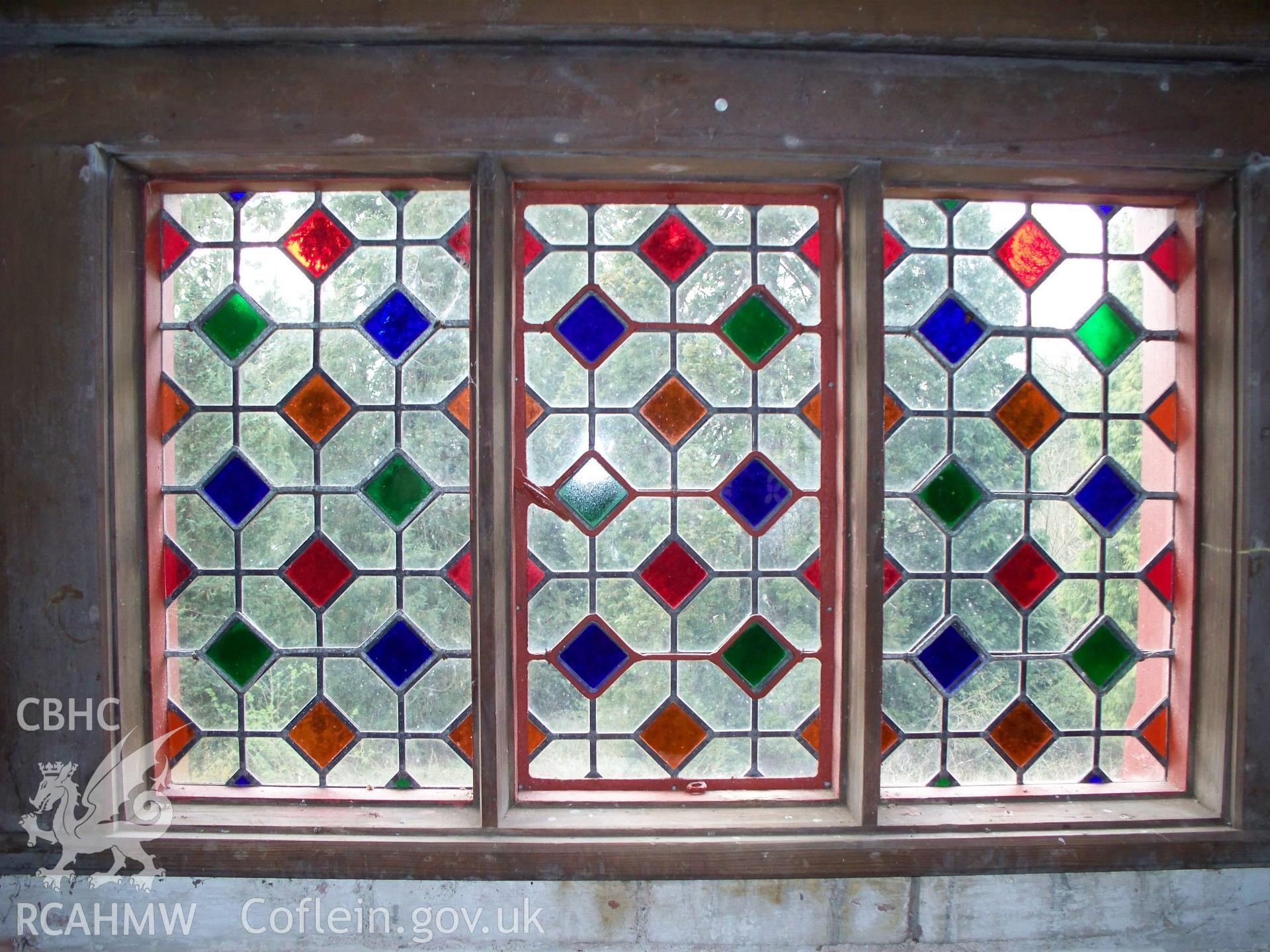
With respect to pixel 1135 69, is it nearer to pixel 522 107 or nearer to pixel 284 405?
pixel 522 107

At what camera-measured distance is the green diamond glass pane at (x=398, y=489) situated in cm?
154

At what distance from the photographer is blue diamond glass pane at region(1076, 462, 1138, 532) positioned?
1585mm

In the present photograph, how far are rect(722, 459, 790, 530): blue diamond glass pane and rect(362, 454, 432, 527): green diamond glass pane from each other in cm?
69

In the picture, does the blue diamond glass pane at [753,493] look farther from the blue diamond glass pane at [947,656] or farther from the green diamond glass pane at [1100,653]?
the green diamond glass pane at [1100,653]

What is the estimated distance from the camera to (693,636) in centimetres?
157

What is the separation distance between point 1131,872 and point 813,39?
75.2 inches

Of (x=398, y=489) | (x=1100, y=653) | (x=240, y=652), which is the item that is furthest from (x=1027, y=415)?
(x=240, y=652)

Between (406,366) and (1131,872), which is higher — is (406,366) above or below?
above

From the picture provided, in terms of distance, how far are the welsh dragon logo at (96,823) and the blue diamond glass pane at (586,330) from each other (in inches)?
50.5

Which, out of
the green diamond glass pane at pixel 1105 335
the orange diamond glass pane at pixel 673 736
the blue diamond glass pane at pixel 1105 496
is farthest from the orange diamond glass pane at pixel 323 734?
the green diamond glass pane at pixel 1105 335

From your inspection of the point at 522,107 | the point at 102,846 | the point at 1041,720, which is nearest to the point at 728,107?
the point at 522,107

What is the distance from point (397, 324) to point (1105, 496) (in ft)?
5.50

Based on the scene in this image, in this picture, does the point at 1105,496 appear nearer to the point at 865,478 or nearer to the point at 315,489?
the point at 865,478

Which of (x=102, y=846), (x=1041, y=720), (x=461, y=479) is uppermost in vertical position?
(x=461, y=479)
